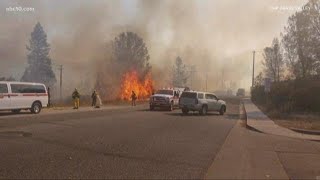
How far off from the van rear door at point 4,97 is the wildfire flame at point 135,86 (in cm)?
3774

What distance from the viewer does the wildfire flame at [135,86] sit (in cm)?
7029

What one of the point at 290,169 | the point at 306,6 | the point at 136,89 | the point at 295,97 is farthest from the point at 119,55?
the point at 290,169

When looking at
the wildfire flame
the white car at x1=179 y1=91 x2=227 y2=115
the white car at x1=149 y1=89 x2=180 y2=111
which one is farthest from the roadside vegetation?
the wildfire flame

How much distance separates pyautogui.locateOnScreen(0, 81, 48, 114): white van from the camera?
3083 centimetres

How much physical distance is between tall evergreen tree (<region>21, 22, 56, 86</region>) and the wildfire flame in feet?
89.1

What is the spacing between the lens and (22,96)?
106 feet

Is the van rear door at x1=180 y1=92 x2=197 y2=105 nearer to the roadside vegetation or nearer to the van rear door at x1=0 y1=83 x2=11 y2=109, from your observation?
the roadside vegetation

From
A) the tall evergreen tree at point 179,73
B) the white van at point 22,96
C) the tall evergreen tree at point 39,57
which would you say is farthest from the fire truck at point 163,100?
the tall evergreen tree at point 179,73

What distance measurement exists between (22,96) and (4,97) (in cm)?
177

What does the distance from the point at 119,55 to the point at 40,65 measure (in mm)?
15701

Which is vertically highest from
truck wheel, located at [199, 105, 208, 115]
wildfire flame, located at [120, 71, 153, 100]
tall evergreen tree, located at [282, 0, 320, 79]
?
tall evergreen tree, located at [282, 0, 320, 79]

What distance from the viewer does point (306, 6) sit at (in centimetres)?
5166

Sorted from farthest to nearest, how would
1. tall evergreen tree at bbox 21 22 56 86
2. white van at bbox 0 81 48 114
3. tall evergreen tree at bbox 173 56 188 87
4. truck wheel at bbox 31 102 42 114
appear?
1. tall evergreen tree at bbox 173 56 188 87
2. tall evergreen tree at bbox 21 22 56 86
3. truck wheel at bbox 31 102 42 114
4. white van at bbox 0 81 48 114

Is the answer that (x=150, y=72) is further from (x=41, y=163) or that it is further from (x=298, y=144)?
(x=41, y=163)
